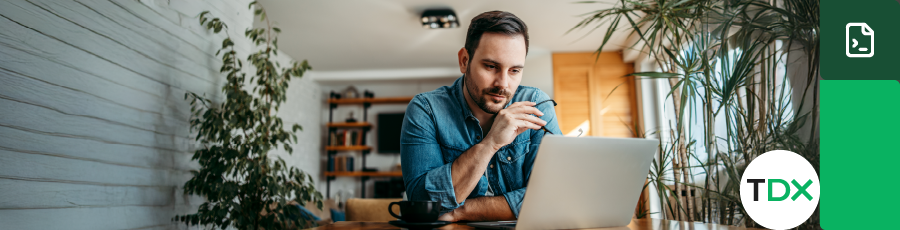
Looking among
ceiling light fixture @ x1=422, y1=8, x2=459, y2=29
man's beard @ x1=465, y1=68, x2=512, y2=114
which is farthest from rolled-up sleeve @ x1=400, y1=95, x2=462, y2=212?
ceiling light fixture @ x1=422, y1=8, x2=459, y2=29

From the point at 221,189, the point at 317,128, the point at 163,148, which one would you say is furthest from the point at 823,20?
the point at 317,128

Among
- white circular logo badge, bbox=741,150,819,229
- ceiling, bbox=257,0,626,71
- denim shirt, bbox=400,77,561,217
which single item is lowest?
white circular logo badge, bbox=741,150,819,229

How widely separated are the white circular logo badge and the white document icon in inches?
15.1

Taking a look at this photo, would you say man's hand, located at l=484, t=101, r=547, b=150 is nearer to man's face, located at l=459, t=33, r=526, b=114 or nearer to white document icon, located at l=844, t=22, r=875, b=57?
man's face, located at l=459, t=33, r=526, b=114

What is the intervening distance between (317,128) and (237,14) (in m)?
3.64

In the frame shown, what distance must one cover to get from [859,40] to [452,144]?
1404 mm

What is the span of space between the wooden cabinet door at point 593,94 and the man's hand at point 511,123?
4.21 meters

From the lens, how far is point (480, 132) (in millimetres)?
1312

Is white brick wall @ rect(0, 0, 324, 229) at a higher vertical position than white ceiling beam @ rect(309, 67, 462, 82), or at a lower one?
lower

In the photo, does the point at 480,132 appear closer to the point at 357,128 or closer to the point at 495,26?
the point at 495,26

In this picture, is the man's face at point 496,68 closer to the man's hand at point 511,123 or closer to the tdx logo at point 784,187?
the man's hand at point 511,123

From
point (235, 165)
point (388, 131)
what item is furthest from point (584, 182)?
point (388, 131)

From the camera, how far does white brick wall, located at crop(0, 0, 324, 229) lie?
5.22 ft

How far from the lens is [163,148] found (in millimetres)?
2340
